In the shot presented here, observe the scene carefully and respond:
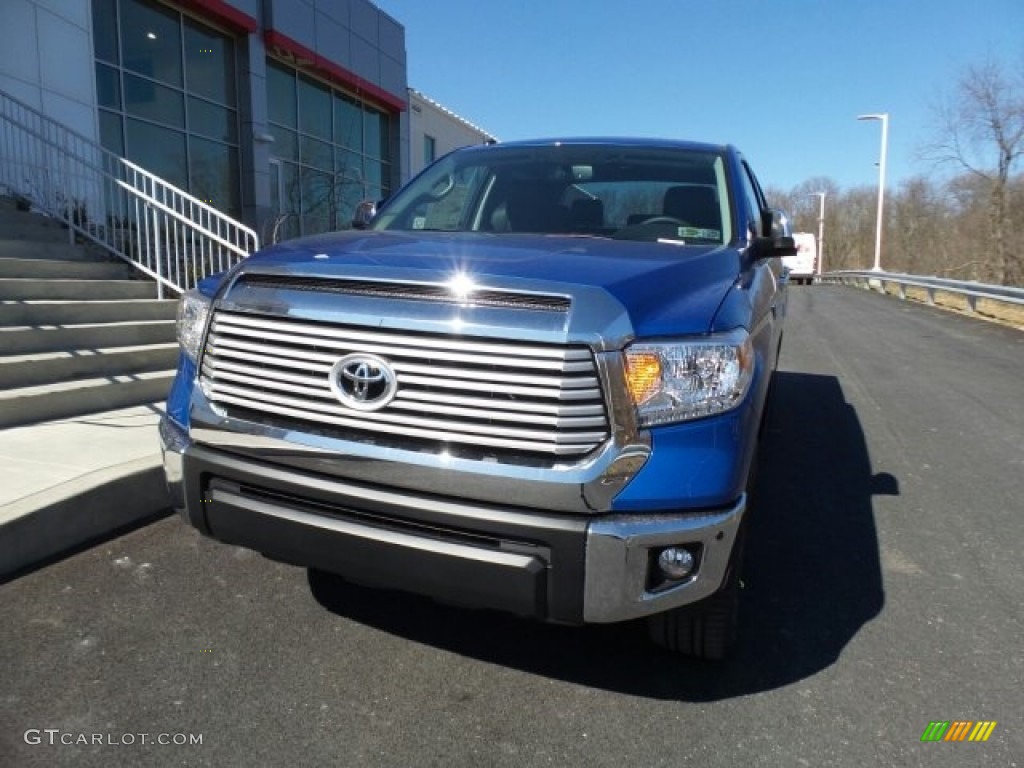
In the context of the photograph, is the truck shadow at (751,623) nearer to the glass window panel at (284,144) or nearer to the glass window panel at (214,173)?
the glass window panel at (214,173)

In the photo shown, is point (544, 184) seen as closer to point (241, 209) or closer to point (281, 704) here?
point (281, 704)

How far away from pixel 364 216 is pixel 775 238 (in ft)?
6.56

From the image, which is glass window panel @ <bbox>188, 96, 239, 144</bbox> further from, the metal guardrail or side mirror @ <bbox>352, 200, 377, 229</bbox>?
the metal guardrail

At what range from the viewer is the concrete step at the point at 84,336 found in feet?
18.2

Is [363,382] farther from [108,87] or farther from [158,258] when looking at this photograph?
[108,87]

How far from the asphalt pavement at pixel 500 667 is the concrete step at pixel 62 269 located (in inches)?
162

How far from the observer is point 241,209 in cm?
1498

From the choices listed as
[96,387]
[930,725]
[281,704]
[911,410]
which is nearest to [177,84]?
[96,387]

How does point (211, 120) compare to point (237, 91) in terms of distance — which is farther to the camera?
point (237, 91)

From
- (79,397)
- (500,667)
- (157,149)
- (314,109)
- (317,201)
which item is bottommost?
(500,667)

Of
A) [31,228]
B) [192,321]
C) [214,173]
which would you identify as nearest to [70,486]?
[192,321]

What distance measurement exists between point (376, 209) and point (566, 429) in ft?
7.66

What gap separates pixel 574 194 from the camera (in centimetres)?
358

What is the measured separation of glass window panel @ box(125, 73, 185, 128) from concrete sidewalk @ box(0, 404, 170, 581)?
910cm
